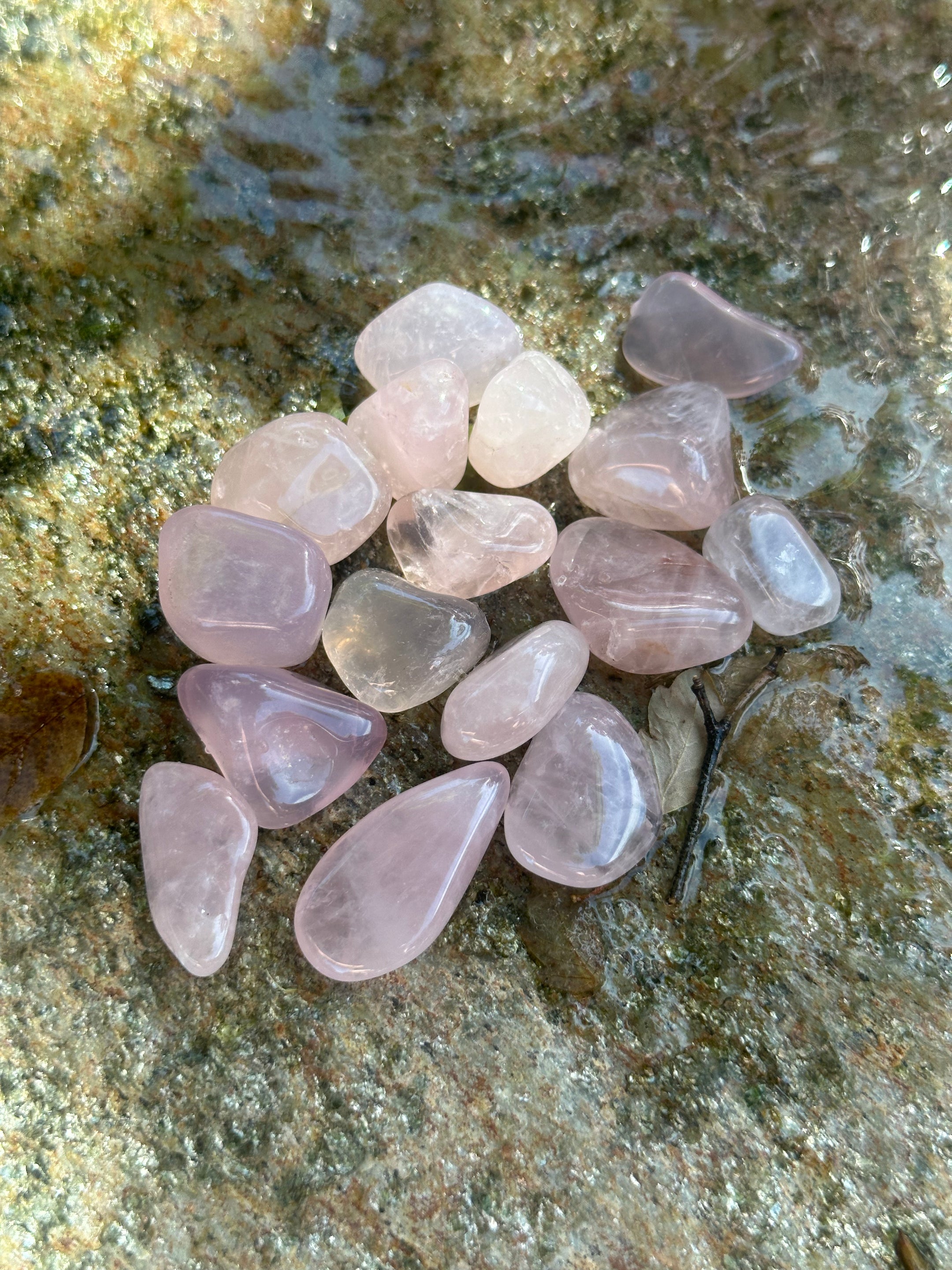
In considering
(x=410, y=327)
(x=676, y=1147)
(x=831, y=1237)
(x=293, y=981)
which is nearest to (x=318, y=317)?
(x=410, y=327)

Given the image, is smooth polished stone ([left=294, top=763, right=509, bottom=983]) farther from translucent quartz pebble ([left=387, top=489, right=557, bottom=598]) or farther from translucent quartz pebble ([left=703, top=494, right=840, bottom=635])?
translucent quartz pebble ([left=703, top=494, right=840, bottom=635])

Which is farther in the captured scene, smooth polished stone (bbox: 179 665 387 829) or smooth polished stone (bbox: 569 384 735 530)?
smooth polished stone (bbox: 569 384 735 530)

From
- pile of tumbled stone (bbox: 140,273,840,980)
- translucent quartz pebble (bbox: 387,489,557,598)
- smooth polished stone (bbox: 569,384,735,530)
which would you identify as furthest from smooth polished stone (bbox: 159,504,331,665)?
smooth polished stone (bbox: 569,384,735,530)

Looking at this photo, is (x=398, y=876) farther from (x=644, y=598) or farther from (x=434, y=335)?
(x=434, y=335)

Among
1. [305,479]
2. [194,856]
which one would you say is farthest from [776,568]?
[194,856]

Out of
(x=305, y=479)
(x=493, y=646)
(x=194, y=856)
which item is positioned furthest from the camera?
(x=493, y=646)

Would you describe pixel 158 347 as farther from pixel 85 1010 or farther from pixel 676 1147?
pixel 676 1147
